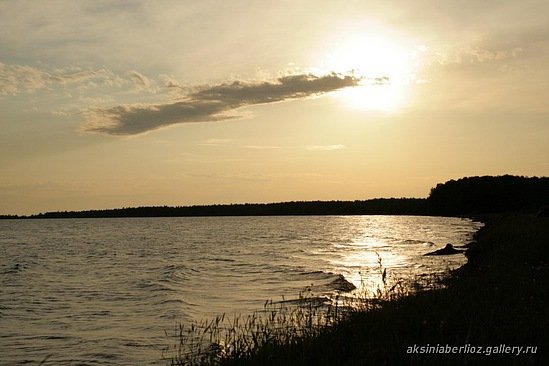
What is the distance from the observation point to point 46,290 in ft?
103

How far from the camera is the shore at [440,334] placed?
383 inches

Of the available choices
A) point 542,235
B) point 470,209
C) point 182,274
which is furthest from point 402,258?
point 470,209

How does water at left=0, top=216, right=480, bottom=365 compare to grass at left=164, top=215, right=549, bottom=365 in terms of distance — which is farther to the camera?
water at left=0, top=216, right=480, bottom=365

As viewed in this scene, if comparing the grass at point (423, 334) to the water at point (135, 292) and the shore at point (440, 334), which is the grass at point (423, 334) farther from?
the water at point (135, 292)

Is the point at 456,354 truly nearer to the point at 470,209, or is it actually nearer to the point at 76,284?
the point at 76,284

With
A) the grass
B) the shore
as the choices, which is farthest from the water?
the shore

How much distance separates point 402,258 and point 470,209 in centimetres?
14809

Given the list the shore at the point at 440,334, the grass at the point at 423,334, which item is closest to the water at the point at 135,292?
the grass at the point at 423,334

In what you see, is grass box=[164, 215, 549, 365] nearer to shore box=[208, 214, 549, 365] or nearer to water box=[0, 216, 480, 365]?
shore box=[208, 214, 549, 365]

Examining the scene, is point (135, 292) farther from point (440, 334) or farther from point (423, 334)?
point (440, 334)

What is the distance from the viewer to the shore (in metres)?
9.72

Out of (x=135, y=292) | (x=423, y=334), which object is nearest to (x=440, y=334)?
(x=423, y=334)

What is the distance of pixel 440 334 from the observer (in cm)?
1113

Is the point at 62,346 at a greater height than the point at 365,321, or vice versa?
the point at 365,321
